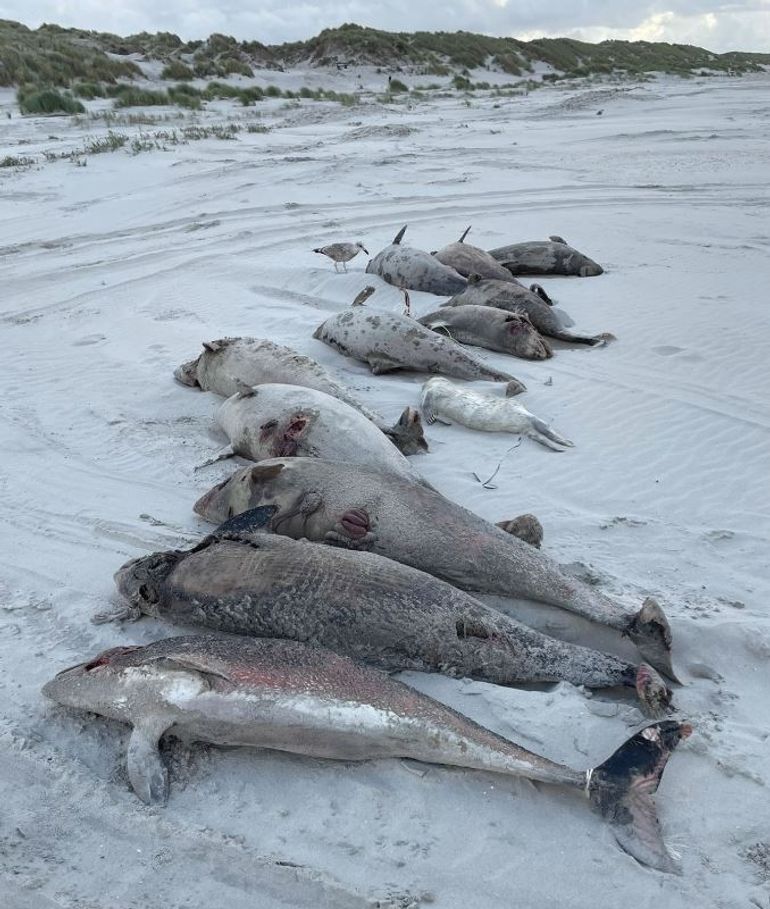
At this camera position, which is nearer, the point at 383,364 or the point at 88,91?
the point at 383,364

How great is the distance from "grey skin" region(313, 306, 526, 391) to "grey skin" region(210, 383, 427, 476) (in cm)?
149

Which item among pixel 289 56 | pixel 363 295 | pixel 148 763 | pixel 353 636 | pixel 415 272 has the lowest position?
pixel 148 763

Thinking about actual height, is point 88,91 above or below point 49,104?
above

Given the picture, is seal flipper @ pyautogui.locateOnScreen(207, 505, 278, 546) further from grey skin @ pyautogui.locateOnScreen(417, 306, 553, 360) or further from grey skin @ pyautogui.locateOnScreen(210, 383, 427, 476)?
grey skin @ pyautogui.locateOnScreen(417, 306, 553, 360)

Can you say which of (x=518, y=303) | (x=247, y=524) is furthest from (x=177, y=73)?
(x=247, y=524)

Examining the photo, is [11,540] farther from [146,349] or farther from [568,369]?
[568,369]

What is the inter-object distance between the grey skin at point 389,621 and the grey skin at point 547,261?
7.12 metres

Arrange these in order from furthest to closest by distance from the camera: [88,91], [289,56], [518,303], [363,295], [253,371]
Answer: [289,56], [88,91], [363,295], [518,303], [253,371]

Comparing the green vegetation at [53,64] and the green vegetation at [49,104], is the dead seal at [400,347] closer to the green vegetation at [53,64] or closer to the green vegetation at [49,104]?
the green vegetation at [49,104]

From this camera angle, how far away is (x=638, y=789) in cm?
327

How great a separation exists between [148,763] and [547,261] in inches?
330

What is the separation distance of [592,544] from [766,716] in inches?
61.0

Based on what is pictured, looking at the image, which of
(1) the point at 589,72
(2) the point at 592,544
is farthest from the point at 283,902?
(1) the point at 589,72

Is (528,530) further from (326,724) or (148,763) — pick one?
(148,763)
